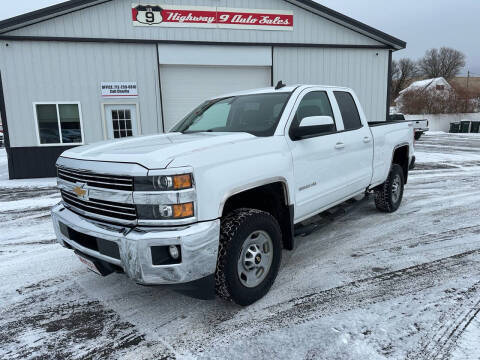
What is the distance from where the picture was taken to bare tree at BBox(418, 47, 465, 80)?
7062 cm

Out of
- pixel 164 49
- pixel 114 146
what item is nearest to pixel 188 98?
pixel 164 49

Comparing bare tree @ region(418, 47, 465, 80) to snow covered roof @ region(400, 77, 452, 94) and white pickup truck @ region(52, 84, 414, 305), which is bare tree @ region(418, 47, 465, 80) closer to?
snow covered roof @ region(400, 77, 452, 94)

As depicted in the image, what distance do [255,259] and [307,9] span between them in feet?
40.2

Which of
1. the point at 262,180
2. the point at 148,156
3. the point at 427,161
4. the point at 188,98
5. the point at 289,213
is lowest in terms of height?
the point at 427,161

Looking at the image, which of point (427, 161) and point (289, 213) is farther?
point (427, 161)

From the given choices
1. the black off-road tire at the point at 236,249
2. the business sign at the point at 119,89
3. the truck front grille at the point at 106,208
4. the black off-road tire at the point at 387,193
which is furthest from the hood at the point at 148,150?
the business sign at the point at 119,89

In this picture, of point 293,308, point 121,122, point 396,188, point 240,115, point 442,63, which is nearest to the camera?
point 293,308

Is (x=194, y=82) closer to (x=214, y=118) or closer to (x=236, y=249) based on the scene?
(x=214, y=118)

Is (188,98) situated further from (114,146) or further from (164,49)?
(114,146)

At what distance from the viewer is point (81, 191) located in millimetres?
2736

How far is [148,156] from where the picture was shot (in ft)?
7.88

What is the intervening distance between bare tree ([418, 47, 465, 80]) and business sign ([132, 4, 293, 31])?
235 ft

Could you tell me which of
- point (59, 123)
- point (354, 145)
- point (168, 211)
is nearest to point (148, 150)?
point (168, 211)

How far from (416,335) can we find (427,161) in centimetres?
1115
